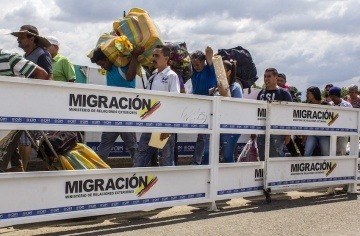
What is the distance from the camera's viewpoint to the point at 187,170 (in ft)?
22.8

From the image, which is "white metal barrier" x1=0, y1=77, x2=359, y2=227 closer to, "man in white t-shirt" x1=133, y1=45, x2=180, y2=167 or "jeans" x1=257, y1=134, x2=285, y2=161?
"jeans" x1=257, y1=134, x2=285, y2=161

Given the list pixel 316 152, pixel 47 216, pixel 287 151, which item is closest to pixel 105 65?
pixel 47 216

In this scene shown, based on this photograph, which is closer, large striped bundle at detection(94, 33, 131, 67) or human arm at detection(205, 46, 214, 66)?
large striped bundle at detection(94, 33, 131, 67)

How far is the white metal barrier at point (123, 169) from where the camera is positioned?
17.5ft

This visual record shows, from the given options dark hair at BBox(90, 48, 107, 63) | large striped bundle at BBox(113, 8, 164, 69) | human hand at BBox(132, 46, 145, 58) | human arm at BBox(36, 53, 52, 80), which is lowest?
human arm at BBox(36, 53, 52, 80)

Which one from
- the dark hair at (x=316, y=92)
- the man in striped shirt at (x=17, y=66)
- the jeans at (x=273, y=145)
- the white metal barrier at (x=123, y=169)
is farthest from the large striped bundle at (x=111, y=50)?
the dark hair at (x=316, y=92)

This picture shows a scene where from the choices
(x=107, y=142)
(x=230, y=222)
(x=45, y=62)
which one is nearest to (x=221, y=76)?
(x=107, y=142)

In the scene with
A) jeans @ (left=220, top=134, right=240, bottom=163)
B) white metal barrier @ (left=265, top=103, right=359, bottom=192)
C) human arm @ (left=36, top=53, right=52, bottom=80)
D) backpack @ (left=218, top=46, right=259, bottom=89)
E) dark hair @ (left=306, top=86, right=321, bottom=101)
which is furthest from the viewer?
dark hair @ (left=306, top=86, right=321, bottom=101)

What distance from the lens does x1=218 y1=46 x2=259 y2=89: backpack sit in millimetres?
9102

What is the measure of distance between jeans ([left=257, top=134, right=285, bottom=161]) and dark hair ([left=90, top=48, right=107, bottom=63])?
8.36ft

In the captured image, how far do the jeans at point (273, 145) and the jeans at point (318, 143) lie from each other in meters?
1.06

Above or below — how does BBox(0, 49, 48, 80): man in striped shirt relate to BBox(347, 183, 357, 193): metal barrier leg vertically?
above

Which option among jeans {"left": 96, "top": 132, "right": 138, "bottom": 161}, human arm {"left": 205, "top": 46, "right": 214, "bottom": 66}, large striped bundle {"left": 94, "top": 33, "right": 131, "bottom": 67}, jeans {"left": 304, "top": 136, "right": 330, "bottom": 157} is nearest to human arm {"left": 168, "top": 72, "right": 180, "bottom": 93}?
large striped bundle {"left": 94, "top": 33, "right": 131, "bottom": 67}

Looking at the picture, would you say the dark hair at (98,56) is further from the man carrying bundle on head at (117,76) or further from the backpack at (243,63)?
the backpack at (243,63)
